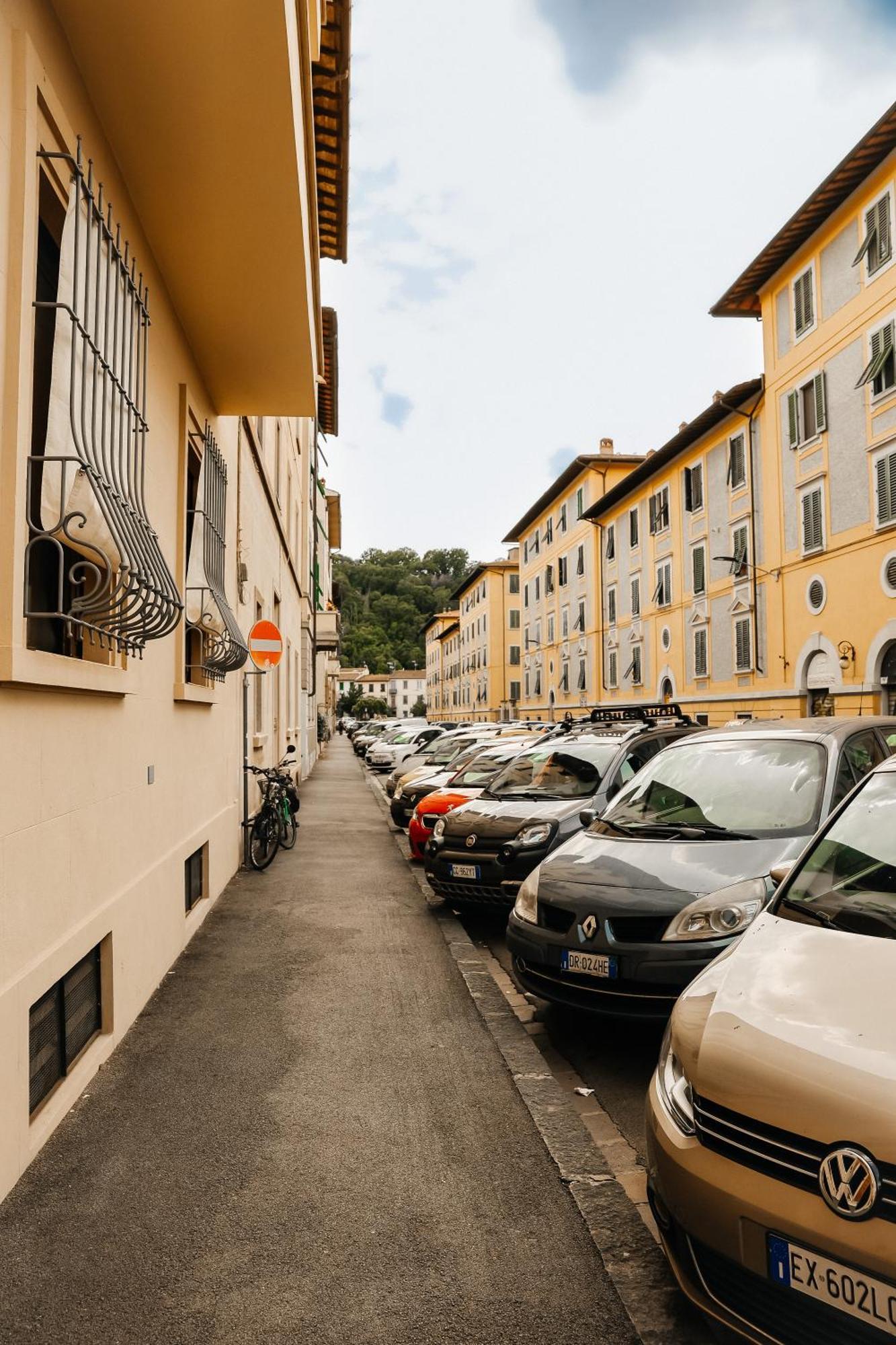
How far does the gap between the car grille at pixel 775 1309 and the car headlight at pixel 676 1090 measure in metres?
0.29

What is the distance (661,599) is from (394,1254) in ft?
110

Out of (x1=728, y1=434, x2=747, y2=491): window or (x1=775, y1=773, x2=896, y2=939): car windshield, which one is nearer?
(x1=775, y1=773, x2=896, y2=939): car windshield

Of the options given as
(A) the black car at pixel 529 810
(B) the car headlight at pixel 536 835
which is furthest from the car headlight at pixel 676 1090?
(B) the car headlight at pixel 536 835

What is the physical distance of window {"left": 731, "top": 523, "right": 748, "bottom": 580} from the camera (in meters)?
28.1

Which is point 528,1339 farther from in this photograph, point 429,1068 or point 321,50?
point 321,50

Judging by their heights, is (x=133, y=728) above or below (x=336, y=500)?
below

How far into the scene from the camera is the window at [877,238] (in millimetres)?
20828

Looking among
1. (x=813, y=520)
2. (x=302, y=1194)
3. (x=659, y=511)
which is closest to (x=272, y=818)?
(x=302, y=1194)

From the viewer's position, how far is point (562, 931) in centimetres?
520

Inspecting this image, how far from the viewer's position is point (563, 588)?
164 ft

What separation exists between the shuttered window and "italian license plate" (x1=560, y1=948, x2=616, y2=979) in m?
21.2

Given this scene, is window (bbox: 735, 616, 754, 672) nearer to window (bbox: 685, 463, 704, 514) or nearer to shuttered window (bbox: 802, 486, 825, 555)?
shuttered window (bbox: 802, 486, 825, 555)

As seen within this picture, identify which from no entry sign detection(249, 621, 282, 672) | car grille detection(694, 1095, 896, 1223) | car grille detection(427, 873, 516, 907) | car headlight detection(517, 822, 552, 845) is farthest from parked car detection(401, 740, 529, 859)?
car grille detection(694, 1095, 896, 1223)

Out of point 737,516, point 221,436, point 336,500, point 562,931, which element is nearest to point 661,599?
point 737,516
